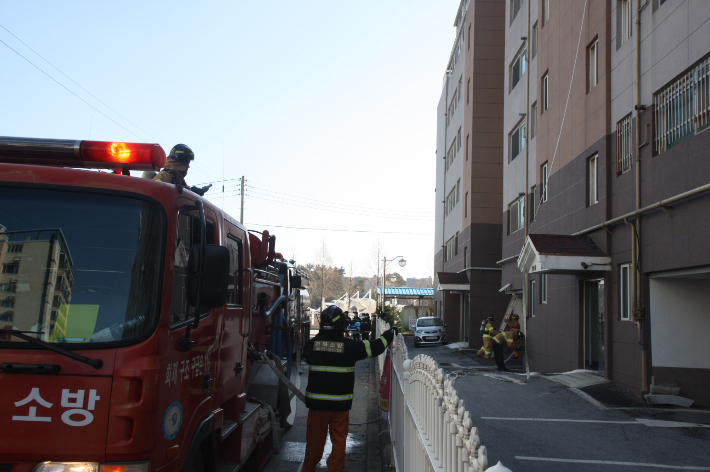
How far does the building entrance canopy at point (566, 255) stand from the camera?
1212cm

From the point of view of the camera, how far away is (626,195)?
1155 centimetres

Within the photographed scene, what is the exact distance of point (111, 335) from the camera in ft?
11.0

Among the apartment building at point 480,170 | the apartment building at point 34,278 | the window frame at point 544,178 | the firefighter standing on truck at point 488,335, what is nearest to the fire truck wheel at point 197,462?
the apartment building at point 34,278

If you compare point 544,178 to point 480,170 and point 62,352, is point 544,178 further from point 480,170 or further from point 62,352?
point 62,352

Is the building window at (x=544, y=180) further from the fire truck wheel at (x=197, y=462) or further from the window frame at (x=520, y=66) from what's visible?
the fire truck wheel at (x=197, y=462)

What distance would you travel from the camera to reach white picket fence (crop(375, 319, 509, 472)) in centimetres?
236

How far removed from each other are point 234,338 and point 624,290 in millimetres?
8982

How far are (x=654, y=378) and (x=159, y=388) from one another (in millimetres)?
9545

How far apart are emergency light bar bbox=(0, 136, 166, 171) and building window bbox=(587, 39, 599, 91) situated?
11.9 meters

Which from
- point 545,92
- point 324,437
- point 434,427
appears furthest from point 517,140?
point 434,427

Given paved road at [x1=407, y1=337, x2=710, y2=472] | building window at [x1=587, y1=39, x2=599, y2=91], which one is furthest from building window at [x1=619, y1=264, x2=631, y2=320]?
building window at [x1=587, y1=39, x2=599, y2=91]

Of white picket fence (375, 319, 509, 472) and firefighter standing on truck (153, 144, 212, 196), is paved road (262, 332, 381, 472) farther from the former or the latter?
firefighter standing on truck (153, 144, 212, 196)

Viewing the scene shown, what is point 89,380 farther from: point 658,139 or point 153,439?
point 658,139

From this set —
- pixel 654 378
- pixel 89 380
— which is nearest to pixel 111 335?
pixel 89 380
